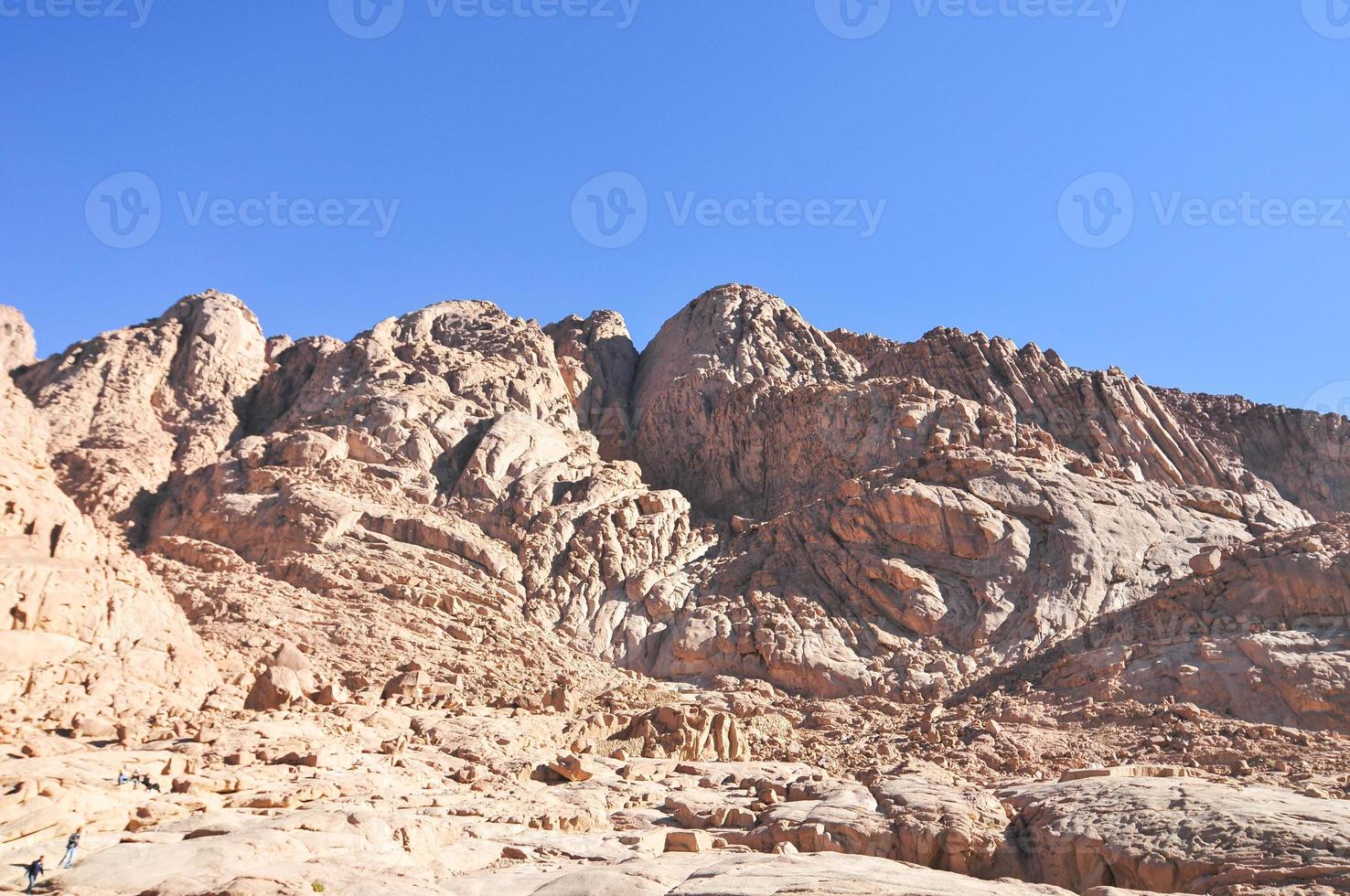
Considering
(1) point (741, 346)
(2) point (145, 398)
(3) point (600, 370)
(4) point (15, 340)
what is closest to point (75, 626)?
(2) point (145, 398)

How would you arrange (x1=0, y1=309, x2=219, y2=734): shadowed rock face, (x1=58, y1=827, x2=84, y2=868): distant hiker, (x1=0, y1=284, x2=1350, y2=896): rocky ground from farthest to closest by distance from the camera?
(x1=0, y1=309, x2=219, y2=734): shadowed rock face
(x1=0, y1=284, x2=1350, y2=896): rocky ground
(x1=58, y1=827, x2=84, y2=868): distant hiker

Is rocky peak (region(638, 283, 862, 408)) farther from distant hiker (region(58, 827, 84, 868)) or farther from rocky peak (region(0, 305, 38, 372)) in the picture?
distant hiker (region(58, 827, 84, 868))

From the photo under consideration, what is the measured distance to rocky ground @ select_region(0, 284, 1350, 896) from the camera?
59.0 feet

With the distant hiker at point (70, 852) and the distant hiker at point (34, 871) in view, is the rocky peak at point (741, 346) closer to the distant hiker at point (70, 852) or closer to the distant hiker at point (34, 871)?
the distant hiker at point (70, 852)

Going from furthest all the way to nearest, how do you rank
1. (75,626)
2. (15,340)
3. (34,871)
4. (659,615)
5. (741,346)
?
(741,346)
(15,340)
(659,615)
(75,626)
(34,871)

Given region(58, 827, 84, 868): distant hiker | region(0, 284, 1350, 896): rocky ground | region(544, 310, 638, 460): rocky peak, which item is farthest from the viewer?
region(544, 310, 638, 460): rocky peak

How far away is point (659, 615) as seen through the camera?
158 ft

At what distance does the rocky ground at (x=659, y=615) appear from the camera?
18.0 meters

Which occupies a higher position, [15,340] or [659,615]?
[15,340]

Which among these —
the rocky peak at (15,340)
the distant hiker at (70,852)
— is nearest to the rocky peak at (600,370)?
the rocky peak at (15,340)

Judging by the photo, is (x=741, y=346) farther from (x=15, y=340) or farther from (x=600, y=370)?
(x=15, y=340)

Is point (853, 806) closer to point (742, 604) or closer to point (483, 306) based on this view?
point (742, 604)

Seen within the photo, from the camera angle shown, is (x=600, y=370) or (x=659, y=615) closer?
(x=659, y=615)

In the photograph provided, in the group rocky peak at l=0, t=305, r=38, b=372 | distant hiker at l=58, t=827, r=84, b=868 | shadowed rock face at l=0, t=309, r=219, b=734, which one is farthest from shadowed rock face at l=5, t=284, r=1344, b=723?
distant hiker at l=58, t=827, r=84, b=868
